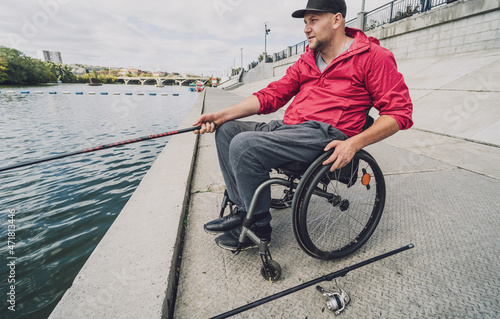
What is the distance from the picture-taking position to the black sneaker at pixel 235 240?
164 cm

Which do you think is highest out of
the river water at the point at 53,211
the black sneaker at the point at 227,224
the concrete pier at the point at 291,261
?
the black sneaker at the point at 227,224

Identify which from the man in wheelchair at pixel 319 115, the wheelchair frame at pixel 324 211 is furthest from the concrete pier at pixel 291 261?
the man in wheelchair at pixel 319 115

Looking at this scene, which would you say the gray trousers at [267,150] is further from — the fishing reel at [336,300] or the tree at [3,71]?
the tree at [3,71]

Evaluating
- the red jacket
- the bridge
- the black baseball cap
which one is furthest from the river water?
the bridge

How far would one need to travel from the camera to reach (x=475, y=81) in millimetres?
5828

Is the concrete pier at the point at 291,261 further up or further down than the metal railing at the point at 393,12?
further down

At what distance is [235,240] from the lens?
1736 millimetres

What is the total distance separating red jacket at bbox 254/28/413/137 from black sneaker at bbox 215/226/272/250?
86 cm

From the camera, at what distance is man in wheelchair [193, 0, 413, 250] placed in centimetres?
146

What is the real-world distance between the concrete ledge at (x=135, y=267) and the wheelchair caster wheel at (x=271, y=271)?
568 millimetres

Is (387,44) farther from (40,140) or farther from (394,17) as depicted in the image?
(40,140)

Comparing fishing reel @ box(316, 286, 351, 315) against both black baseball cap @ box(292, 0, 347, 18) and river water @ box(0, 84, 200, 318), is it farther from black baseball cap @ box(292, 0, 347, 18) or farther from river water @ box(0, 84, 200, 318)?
river water @ box(0, 84, 200, 318)

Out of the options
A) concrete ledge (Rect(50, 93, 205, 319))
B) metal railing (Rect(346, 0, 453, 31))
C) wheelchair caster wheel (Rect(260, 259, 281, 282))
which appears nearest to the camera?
concrete ledge (Rect(50, 93, 205, 319))

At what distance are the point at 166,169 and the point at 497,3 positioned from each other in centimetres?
1113
